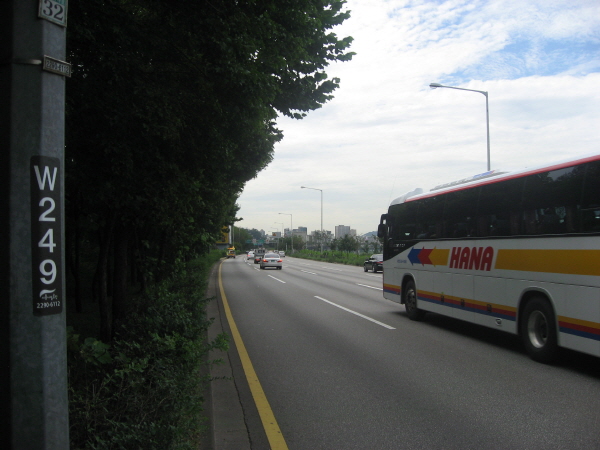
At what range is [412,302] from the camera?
12.4 m

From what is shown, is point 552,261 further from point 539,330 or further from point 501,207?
point 501,207

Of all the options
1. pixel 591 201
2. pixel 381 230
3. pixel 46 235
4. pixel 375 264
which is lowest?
pixel 375 264

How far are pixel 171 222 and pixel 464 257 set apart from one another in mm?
5666

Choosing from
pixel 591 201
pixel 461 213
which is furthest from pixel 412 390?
pixel 461 213

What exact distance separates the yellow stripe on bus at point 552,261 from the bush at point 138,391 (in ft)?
15.9

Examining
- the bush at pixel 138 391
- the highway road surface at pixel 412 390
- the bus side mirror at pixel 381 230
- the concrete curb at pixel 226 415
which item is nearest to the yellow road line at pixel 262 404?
the highway road surface at pixel 412 390

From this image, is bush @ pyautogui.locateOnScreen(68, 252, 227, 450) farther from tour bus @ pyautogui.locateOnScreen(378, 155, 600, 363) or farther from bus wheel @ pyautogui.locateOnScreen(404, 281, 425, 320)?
bus wheel @ pyautogui.locateOnScreen(404, 281, 425, 320)

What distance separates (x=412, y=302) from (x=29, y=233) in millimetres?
11128

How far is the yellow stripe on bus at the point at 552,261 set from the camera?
676cm

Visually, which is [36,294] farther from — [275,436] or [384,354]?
[384,354]

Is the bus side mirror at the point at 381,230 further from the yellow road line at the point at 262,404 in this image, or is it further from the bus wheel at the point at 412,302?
the yellow road line at the point at 262,404

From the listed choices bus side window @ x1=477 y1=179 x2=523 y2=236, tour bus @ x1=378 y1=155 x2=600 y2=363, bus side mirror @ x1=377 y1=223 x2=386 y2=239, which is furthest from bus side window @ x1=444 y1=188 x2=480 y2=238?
bus side mirror @ x1=377 y1=223 x2=386 y2=239

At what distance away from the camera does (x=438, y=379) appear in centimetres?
687

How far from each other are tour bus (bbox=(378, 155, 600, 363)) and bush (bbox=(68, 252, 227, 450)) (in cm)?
482
